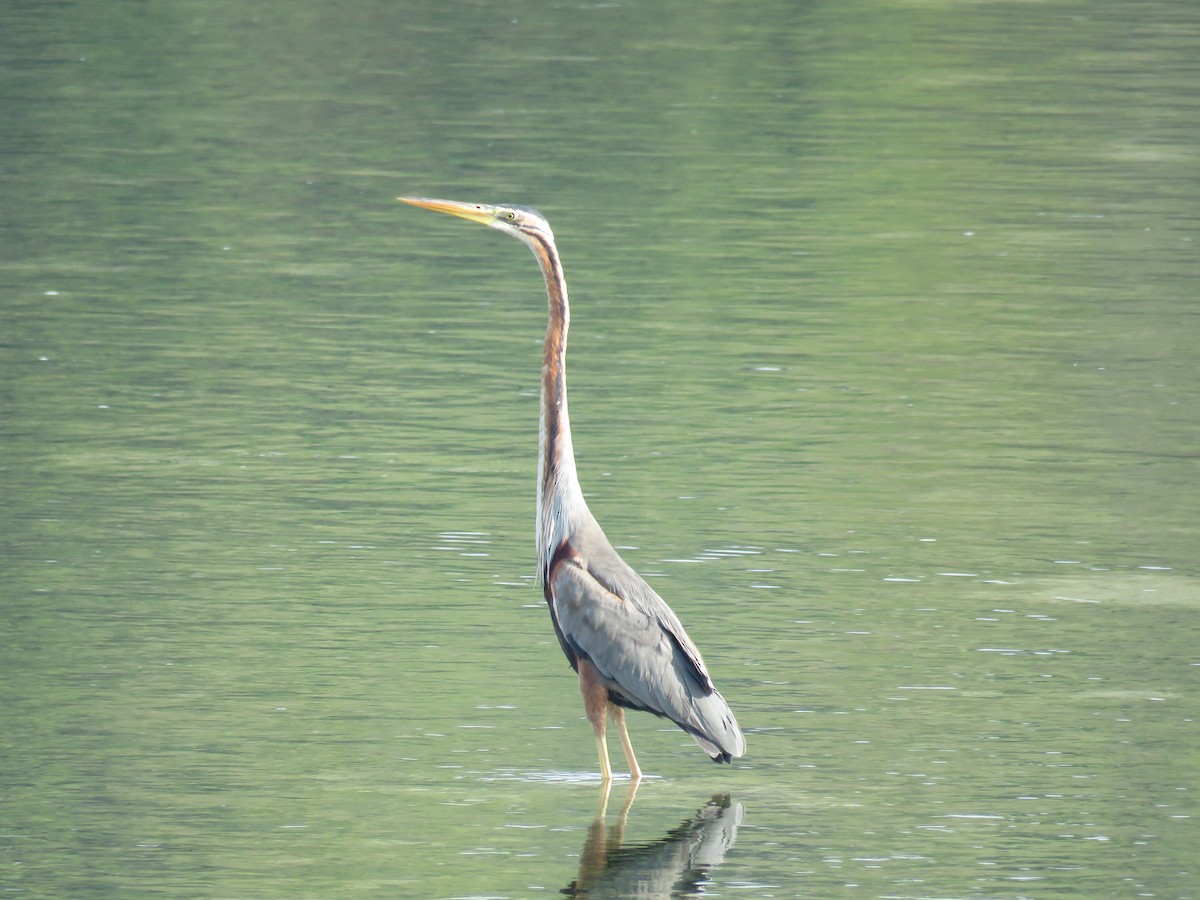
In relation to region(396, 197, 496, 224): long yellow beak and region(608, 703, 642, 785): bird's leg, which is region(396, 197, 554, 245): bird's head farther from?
region(608, 703, 642, 785): bird's leg

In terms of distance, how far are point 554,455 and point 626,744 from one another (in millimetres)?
1122

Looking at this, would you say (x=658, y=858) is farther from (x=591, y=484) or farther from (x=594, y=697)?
(x=591, y=484)

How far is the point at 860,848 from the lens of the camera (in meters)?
8.46

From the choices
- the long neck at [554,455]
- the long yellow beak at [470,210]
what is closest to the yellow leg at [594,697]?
the long neck at [554,455]

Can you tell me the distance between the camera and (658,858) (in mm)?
8305

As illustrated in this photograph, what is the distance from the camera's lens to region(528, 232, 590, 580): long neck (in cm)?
941

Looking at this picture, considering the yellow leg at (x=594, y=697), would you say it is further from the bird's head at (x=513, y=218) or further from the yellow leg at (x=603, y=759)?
the bird's head at (x=513, y=218)

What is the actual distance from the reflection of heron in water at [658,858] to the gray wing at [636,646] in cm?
29

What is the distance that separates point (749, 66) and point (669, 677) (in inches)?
941

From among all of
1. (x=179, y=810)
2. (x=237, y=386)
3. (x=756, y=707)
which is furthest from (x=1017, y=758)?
(x=237, y=386)

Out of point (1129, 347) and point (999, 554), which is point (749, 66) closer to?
point (1129, 347)

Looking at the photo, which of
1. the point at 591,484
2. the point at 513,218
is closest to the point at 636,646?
the point at 513,218

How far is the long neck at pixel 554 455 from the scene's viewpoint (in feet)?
30.9

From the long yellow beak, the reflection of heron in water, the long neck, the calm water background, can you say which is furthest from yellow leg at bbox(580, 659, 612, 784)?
the long yellow beak
